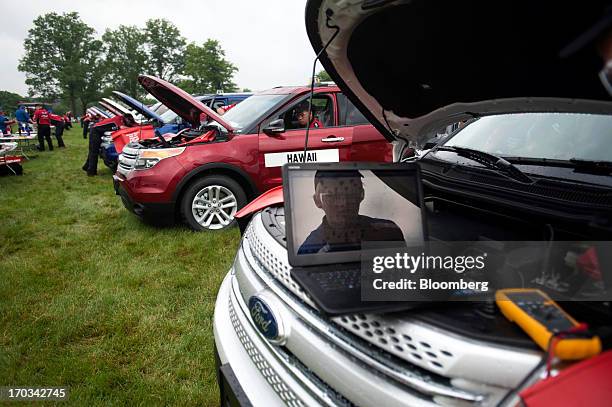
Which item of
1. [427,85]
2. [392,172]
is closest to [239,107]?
[427,85]

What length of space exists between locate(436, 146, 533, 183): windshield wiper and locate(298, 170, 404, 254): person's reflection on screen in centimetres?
→ 79

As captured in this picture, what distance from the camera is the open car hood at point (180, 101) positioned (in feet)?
15.6

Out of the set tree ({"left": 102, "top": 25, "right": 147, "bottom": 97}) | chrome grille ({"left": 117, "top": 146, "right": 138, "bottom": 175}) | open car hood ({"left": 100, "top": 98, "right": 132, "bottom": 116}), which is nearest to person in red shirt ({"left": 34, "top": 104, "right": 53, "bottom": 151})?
open car hood ({"left": 100, "top": 98, "right": 132, "bottom": 116})

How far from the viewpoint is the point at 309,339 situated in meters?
1.21

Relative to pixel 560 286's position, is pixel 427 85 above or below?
above

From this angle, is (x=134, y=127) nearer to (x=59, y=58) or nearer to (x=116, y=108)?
(x=116, y=108)

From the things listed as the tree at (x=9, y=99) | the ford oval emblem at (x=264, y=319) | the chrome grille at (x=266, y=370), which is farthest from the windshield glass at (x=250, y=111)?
the tree at (x=9, y=99)

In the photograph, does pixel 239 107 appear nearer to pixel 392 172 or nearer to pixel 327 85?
pixel 327 85

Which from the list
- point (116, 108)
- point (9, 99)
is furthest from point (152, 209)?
point (9, 99)

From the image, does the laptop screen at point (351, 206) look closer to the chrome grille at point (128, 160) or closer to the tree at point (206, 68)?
the chrome grille at point (128, 160)

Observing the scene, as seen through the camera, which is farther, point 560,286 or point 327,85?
point 327,85

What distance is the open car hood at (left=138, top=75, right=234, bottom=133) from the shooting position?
475 cm

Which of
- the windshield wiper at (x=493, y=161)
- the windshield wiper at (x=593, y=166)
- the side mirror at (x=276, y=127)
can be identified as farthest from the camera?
the side mirror at (x=276, y=127)

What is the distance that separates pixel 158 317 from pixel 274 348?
6.26ft
